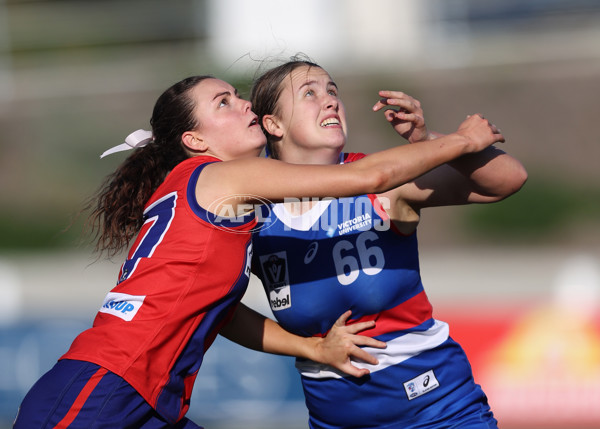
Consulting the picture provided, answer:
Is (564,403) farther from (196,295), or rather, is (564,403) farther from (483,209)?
(483,209)

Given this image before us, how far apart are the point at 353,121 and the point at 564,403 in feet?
22.0

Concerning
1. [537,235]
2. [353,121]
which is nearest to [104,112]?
[353,121]

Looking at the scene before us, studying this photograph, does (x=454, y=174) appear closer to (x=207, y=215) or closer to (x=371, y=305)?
(x=371, y=305)

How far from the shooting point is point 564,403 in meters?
5.87

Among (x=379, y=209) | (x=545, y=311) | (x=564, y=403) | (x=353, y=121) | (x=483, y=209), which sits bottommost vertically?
(x=564, y=403)

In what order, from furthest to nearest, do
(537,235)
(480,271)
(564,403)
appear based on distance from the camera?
(537,235) → (480,271) → (564,403)

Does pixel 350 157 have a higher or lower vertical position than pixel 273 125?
lower

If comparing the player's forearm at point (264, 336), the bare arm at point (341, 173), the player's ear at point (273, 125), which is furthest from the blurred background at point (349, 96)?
the bare arm at point (341, 173)

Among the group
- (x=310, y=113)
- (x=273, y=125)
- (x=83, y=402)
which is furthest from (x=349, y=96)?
(x=83, y=402)

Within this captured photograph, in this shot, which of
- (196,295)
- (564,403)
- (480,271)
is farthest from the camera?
(480,271)

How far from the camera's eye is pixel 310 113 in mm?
3232

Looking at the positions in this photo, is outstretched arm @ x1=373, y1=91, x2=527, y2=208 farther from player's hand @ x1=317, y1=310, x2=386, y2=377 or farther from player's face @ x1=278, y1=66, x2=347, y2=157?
player's hand @ x1=317, y1=310, x2=386, y2=377

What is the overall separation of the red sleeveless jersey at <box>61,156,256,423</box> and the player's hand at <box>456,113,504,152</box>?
32.6 inches

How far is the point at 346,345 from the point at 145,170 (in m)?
1.07
